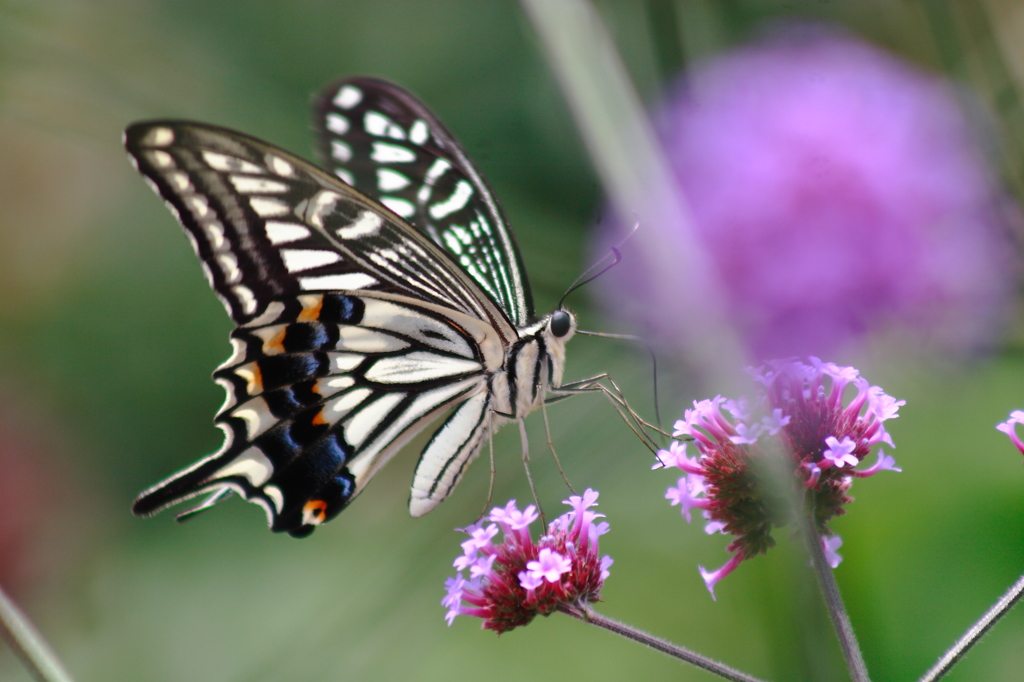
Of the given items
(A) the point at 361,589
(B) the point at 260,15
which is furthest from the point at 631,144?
(B) the point at 260,15

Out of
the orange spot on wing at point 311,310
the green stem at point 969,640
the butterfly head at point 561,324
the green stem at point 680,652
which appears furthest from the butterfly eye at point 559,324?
the green stem at point 969,640

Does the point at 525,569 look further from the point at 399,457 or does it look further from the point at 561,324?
the point at 399,457

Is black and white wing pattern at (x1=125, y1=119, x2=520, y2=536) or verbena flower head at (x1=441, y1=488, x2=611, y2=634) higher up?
black and white wing pattern at (x1=125, y1=119, x2=520, y2=536)

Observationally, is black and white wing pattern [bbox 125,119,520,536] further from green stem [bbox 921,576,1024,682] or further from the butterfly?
green stem [bbox 921,576,1024,682]

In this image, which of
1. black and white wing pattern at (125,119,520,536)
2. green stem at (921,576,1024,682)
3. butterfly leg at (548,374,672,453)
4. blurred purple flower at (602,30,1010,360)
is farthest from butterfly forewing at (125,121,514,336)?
green stem at (921,576,1024,682)

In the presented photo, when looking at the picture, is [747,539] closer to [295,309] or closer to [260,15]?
[295,309]

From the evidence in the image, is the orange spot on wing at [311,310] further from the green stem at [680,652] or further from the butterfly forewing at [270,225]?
the green stem at [680,652]
